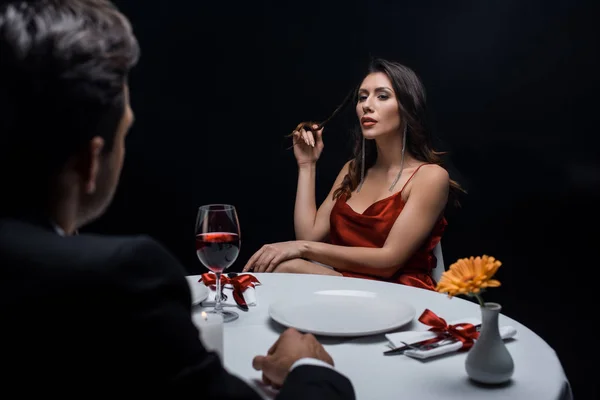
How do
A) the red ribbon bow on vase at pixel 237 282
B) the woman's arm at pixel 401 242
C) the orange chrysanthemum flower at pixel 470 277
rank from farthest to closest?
the woman's arm at pixel 401 242
the red ribbon bow on vase at pixel 237 282
the orange chrysanthemum flower at pixel 470 277

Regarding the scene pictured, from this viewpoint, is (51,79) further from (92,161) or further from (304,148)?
(304,148)

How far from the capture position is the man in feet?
2.20

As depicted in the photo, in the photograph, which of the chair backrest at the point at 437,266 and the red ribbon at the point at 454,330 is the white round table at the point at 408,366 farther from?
the chair backrest at the point at 437,266

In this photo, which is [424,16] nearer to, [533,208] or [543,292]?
[533,208]

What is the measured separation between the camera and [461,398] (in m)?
0.97

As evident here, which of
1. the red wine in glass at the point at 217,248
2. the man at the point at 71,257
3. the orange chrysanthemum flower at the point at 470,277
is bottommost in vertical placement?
the red wine in glass at the point at 217,248

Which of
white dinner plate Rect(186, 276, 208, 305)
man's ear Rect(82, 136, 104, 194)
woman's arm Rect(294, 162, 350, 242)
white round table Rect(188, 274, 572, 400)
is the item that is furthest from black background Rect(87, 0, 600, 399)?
man's ear Rect(82, 136, 104, 194)

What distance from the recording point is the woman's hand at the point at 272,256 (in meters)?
2.32

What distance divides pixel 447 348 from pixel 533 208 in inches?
84.6

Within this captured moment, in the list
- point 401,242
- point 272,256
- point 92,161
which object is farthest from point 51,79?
point 401,242

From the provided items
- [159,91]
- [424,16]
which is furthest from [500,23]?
[159,91]

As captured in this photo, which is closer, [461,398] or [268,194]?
[461,398]

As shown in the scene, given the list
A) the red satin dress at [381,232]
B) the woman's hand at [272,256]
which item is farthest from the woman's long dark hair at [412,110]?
the woman's hand at [272,256]

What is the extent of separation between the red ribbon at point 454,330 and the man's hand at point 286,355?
0.27 m
